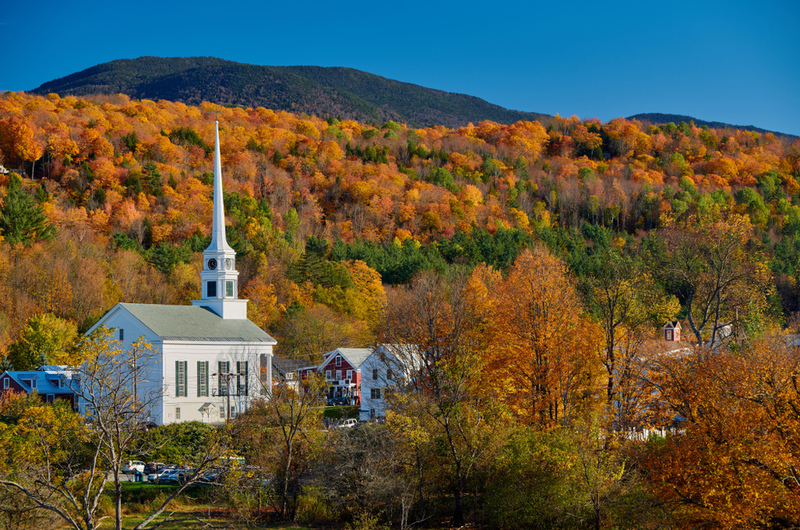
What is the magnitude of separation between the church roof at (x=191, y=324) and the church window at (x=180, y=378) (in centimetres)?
171

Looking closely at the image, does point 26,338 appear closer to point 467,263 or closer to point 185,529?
point 185,529

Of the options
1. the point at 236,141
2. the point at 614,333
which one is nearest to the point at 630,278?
the point at 614,333

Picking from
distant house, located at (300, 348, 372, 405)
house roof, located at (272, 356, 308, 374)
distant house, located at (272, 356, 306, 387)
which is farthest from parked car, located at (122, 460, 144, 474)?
house roof, located at (272, 356, 308, 374)

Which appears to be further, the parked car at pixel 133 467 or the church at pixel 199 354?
the church at pixel 199 354

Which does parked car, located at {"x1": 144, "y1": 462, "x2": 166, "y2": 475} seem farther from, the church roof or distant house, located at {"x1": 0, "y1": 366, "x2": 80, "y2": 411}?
distant house, located at {"x1": 0, "y1": 366, "x2": 80, "y2": 411}

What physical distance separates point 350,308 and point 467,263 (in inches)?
882

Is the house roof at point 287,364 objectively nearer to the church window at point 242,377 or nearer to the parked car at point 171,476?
the church window at point 242,377

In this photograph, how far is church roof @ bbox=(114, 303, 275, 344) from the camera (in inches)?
1987

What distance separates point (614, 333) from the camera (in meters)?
36.6

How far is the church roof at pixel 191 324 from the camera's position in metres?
50.5

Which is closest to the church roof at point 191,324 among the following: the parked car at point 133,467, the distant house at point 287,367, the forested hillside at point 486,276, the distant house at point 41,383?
the forested hillside at point 486,276

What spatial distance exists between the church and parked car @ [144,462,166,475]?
25.4 ft

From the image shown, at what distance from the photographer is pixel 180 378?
4991cm

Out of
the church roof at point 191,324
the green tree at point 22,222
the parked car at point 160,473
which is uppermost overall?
the green tree at point 22,222
